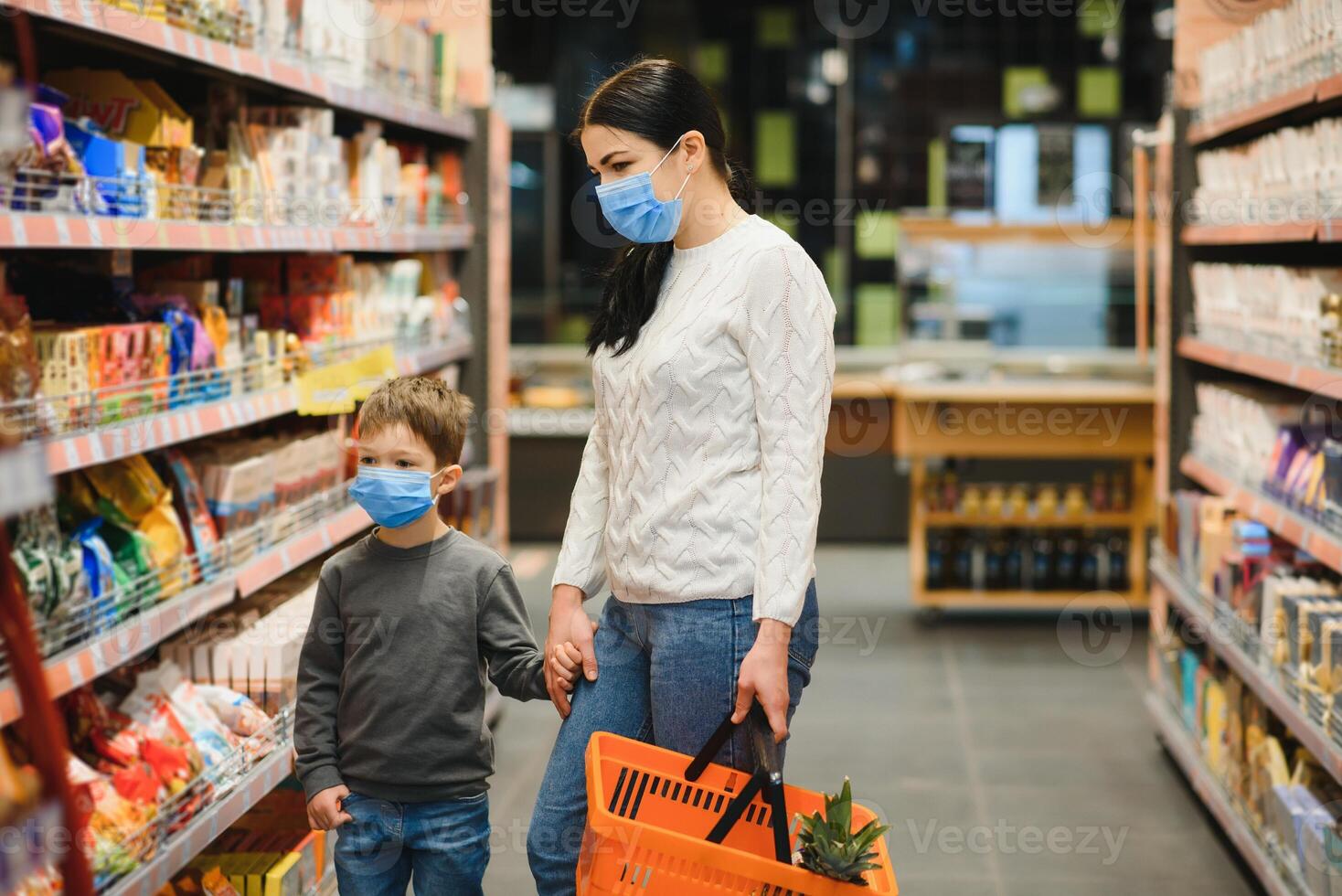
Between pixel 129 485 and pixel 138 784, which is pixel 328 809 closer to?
pixel 138 784

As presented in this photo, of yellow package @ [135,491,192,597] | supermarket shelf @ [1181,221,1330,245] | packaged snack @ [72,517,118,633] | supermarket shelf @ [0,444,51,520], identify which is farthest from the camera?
supermarket shelf @ [1181,221,1330,245]

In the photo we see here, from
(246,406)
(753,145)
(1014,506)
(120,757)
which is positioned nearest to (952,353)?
(1014,506)

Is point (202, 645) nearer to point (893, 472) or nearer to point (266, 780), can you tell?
point (266, 780)

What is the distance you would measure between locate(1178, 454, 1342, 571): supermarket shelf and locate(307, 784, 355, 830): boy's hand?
203 cm

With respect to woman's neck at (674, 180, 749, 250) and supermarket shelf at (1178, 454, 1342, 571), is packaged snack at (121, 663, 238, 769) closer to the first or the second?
woman's neck at (674, 180, 749, 250)

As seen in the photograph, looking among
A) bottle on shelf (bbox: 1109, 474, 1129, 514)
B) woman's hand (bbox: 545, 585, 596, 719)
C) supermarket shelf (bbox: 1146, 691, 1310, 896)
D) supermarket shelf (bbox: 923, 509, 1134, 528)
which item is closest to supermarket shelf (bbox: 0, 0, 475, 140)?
woman's hand (bbox: 545, 585, 596, 719)

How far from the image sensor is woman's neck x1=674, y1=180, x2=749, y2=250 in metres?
2.12

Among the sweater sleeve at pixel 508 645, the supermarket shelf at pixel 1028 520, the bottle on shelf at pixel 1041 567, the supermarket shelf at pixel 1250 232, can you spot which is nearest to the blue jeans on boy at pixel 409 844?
the sweater sleeve at pixel 508 645

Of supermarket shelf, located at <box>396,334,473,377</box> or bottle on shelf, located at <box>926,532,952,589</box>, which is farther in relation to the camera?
bottle on shelf, located at <box>926,532,952,589</box>

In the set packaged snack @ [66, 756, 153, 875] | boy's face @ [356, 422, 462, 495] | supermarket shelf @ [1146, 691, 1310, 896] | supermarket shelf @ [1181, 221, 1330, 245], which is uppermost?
supermarket shelf @ [1181, 221, 1330, 245]

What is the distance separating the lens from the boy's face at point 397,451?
2.24m

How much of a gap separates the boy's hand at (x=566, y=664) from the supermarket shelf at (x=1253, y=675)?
1.64 m

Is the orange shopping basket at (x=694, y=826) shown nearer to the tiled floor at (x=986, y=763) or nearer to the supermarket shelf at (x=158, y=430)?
the supermarket shelf at (x=158, y=430)

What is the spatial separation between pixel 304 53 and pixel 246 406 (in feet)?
3.28
